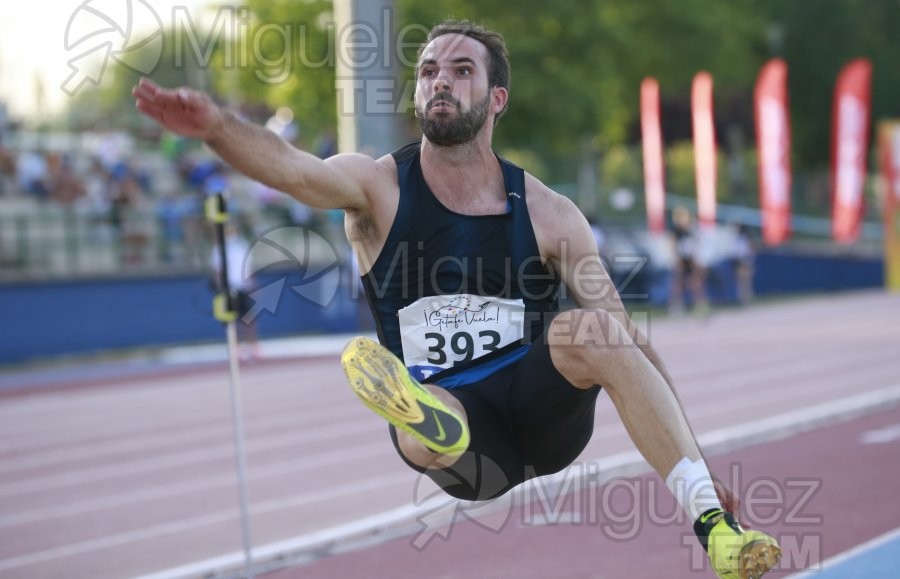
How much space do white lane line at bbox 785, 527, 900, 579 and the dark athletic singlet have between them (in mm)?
2009

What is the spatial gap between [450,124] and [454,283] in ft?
1.64

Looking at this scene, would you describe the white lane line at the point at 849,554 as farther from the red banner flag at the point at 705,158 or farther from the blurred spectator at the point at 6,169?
the red banner flag at the point at 705,158

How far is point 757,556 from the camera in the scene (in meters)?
3.31

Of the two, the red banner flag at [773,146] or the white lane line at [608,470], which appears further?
the red banner flag at [773,146]

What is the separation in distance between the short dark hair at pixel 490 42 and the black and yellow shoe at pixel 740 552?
1545mm

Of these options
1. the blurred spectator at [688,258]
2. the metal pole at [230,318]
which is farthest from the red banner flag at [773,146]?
the metal pole at [230,318]

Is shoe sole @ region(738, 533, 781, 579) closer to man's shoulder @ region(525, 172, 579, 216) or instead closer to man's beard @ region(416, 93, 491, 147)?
man's shoulder @ region(525, 172, 579, 216)

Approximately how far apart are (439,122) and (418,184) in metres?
0.22

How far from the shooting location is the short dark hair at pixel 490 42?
396 cm

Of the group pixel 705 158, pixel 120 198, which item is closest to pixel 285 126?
pixel 120 198

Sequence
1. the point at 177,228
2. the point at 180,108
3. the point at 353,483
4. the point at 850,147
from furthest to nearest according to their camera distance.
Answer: the point at 850,147 < the point at 177,228 < the point at 353,483 < the point at 180,108

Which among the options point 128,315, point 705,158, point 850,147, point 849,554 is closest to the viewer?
point 849,554

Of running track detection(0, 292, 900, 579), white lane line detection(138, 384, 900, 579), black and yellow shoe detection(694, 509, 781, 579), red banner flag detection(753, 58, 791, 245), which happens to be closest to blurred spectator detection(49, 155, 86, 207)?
running track detection(0, 292, 900, 579)

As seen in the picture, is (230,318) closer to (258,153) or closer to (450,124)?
(450,124)
